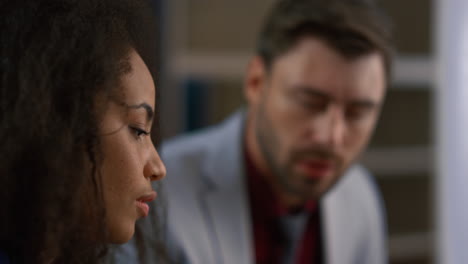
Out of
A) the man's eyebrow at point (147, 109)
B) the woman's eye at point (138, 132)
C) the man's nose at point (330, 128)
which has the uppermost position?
the man's eyebrow at point (147, 109)

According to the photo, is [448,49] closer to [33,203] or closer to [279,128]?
[279,128]

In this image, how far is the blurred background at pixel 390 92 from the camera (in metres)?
1.68

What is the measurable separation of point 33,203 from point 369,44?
1.05 feet

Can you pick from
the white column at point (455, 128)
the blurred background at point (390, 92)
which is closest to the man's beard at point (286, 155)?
the white column at point (455, 128)

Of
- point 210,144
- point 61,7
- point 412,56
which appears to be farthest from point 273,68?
point 412,56

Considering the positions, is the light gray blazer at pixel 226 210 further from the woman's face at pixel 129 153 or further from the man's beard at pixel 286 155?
the woman's face at pixel 129 153

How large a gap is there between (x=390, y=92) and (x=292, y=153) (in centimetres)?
108

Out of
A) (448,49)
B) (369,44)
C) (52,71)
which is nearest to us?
(52,71)

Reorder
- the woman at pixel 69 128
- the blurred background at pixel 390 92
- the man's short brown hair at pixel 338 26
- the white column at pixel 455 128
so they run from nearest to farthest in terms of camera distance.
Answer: the woman at pixel 69 128 → the man's short brown hair at pixel 338 26 → the white column at pixel 455 128 → the blurred background at pixel 390 92

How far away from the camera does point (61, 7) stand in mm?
286

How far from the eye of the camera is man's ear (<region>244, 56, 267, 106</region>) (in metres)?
0.55

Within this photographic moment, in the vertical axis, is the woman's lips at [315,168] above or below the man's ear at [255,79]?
below

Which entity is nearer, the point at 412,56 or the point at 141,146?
the point at 141,146

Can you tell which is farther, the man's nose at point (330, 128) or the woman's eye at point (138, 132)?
the man's nose at point (330, 128)
